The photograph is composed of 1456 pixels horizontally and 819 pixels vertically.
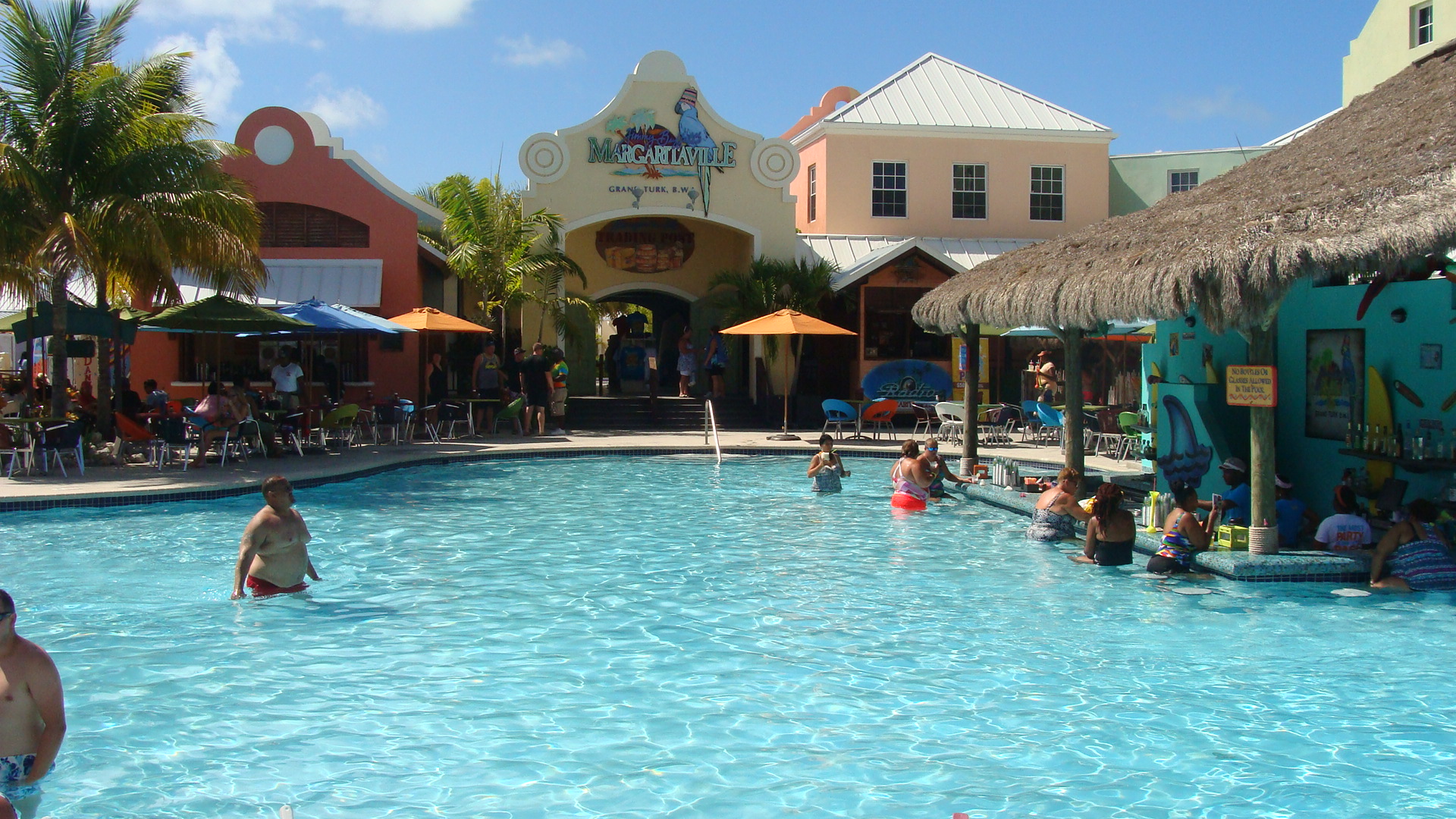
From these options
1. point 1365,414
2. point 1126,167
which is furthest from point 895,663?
point 1126,167

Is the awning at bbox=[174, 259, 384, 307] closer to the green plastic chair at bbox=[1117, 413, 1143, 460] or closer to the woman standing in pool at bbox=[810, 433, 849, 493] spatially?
the woman standing in pool at bbox=[810, 433, 849, 493]

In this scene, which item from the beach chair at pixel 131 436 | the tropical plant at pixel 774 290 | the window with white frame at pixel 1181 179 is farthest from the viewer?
the window with white frame at pixel 1181 179

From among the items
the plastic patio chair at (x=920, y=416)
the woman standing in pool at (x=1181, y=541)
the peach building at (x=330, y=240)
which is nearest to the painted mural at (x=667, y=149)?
the peach building at (x=330, y=240)

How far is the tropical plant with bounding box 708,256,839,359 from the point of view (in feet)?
78.3

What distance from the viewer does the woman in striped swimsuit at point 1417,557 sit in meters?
9.10

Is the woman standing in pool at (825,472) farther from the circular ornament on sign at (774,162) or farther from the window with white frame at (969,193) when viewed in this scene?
the window with white frame at (969,193)

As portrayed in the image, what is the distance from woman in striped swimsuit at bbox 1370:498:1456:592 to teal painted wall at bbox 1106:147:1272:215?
69.2 feet

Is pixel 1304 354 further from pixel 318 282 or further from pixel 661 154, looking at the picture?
pixel 318 282

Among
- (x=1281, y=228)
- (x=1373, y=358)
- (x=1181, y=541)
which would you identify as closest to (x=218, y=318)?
(x=1181, y=541)

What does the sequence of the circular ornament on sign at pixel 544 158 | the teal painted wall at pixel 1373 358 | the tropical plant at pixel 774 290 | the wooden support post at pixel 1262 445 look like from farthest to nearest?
the circular ornament on sign at pixel 544 158 → the tropical plant at pixel 774 290 → the teal painted wall at pixel 1373 358 → the wooden support post at pixel 1262 445

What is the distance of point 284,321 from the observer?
17219 mm

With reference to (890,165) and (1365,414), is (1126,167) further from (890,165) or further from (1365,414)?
(1365,414)

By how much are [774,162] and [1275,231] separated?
1725cm

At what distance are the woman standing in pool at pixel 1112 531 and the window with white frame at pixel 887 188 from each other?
18172mm
